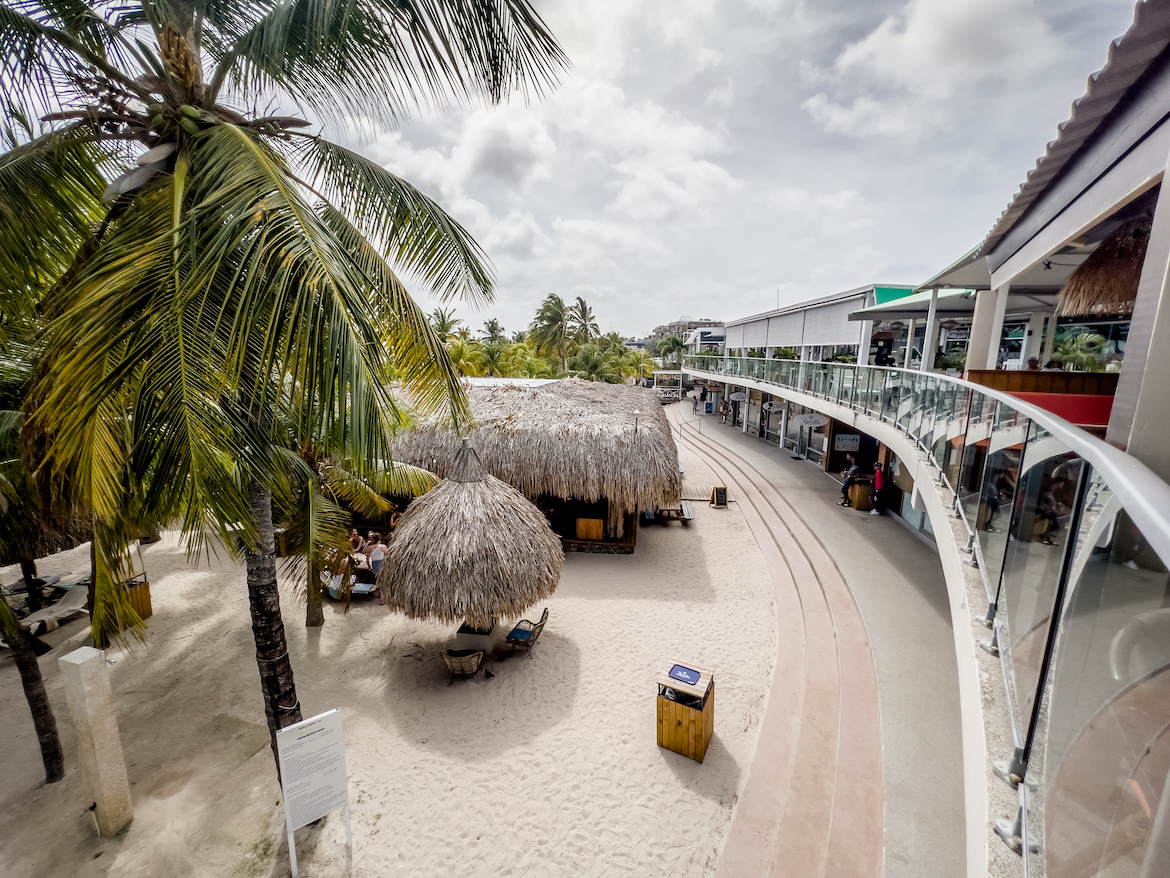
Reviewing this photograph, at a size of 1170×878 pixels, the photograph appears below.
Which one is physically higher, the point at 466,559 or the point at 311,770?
the point at 466,559

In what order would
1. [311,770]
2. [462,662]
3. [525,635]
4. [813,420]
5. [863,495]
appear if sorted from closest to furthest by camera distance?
[311,770], [462,662], [525,635], [863,495], [813,420]

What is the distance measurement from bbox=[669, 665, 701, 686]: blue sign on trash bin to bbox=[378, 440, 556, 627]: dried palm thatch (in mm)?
2529

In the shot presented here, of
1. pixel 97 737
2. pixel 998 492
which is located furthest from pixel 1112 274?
pixel 97 737

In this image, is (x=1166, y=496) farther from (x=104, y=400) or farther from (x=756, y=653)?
(x=756, y=653)

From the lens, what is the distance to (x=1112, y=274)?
687 centimetres

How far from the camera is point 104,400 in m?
2.96

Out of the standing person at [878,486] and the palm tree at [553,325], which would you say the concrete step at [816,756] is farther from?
the palm tree at [553,325]

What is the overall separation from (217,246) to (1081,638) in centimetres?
447

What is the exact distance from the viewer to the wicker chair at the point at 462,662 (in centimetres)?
770

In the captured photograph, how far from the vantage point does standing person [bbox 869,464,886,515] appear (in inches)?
578

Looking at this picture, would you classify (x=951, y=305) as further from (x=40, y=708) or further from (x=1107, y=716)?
(x=40, y=708)

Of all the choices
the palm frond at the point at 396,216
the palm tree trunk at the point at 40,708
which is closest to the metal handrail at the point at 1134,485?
the palm frond at the point at 396,216

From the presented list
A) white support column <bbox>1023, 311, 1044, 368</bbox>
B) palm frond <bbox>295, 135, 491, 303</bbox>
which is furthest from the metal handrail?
white support column <bbox>1023, 311, 1044, 368</bbox>

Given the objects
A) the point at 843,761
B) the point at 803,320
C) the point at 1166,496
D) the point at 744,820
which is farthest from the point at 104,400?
the point at 803,320
